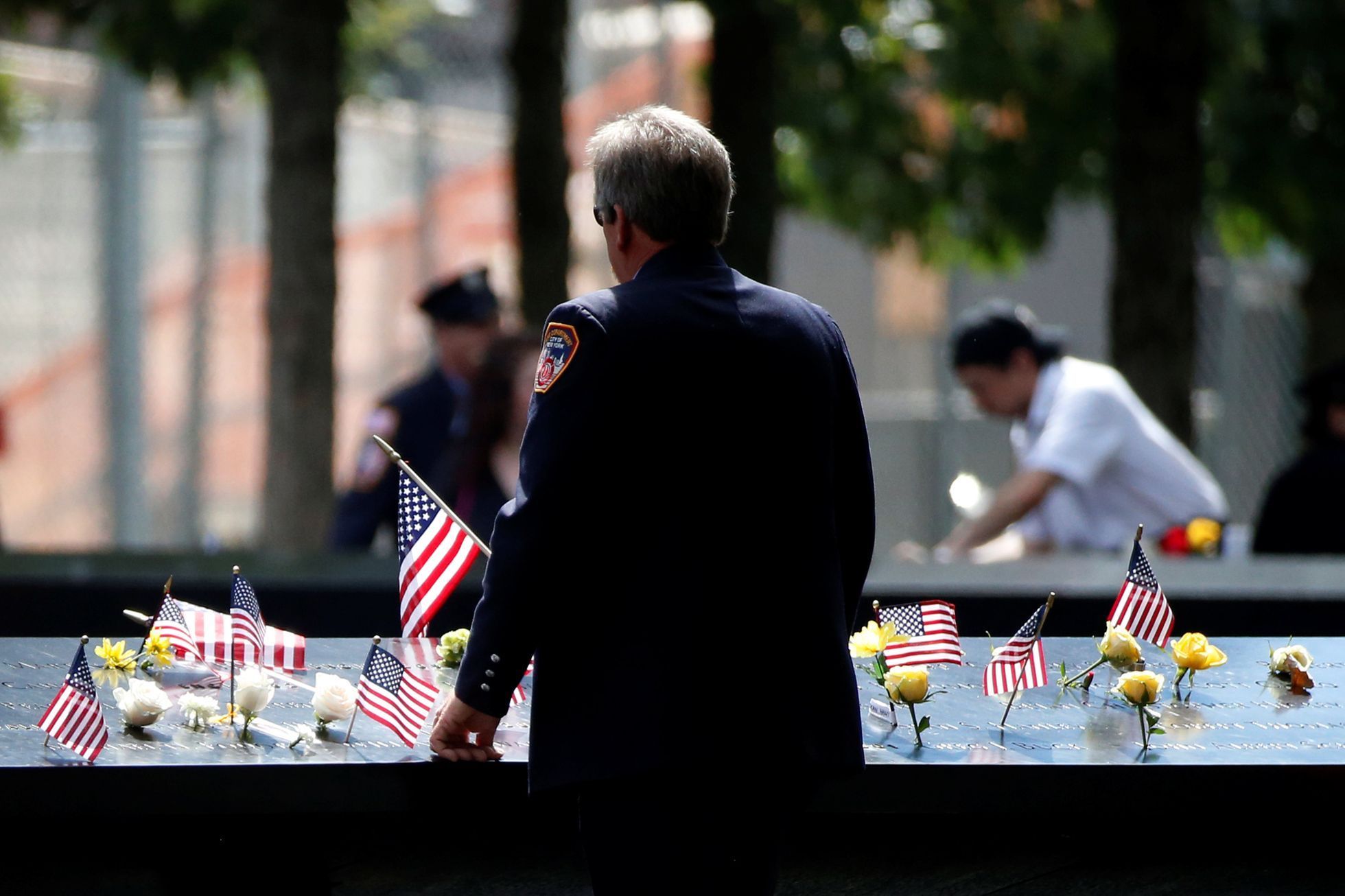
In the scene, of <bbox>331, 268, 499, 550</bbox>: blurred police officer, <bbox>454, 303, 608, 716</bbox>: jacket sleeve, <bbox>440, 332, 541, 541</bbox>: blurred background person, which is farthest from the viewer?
<bbox>331, 268, 499, 550</bbox>: blurred police officer

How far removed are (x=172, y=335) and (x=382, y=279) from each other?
1.54 metres

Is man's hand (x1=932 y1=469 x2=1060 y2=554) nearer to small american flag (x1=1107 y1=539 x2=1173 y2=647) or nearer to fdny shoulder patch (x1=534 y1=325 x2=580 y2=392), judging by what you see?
small american flag (x1=1107 y1=539 x2=1173 y2=647)

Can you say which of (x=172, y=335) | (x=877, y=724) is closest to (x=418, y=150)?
(x=172, y=335)

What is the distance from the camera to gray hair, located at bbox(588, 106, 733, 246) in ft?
8.57

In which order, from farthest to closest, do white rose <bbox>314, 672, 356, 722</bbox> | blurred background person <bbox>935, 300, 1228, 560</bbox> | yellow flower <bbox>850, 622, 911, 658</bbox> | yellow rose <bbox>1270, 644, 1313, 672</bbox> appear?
blurred background person <bbox>935, 300, 1228, 560</bbox> → yellow rose <bbox>1270, 644, 1313, 672</bbox> → yellow flower <bbox>850, 622, 911, 658</bbox> → white rose <bbox>314, 672, 356, 722</bbox>

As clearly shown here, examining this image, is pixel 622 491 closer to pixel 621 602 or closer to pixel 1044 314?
pixel 621 602

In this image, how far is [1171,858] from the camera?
11.1 ft

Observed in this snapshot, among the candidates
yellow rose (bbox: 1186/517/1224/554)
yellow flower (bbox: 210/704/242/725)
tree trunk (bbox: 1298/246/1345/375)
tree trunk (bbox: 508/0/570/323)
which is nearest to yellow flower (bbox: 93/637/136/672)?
yellow flower (bbox: 210/704/242/725)

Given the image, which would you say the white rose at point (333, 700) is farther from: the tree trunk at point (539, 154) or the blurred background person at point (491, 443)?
the tree trunk at point (539, 154)

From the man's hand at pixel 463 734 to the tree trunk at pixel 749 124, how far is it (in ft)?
18.9

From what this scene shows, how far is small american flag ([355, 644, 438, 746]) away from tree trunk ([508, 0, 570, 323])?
5.70m

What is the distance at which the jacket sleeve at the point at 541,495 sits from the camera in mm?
2553

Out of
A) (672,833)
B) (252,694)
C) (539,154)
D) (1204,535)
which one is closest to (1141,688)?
(672,833)

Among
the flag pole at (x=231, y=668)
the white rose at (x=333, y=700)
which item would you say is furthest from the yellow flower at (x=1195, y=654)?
the flag pole at (x=231, y=668)
